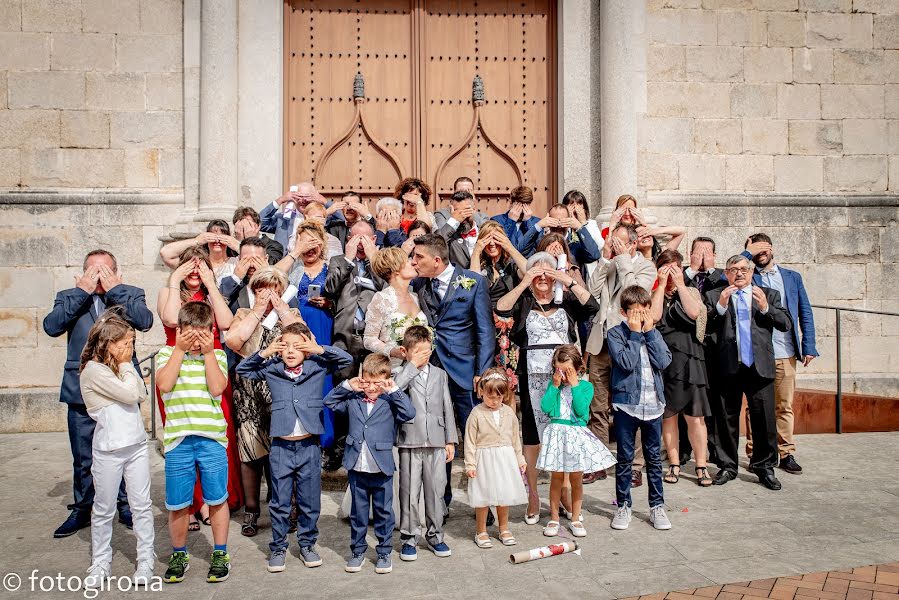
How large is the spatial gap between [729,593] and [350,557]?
2180 millimetres

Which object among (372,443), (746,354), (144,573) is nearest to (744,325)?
(746,354)

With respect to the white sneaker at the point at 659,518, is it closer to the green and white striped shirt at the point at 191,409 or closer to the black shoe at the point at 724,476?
the black shoe at the point at 724,476

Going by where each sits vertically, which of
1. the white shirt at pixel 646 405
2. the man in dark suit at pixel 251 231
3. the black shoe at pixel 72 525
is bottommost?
the black shoe at pixel 72 525

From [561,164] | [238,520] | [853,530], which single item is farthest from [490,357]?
[561,164]

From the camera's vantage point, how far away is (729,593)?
14.3 feet

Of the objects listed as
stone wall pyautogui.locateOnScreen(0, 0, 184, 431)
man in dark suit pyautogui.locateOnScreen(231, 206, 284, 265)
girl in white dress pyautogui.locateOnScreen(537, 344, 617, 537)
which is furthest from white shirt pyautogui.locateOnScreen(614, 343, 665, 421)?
stone wall pyautogui.locateOnScreen(0, 0, 184, 431)

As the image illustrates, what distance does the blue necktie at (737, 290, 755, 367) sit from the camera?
6.53m

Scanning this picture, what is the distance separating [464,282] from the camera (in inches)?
224

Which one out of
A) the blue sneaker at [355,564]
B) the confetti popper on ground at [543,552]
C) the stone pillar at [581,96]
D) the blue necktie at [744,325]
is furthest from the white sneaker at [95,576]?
the stone pillar at [581,96]

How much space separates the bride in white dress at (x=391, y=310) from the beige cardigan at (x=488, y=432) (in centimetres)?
63

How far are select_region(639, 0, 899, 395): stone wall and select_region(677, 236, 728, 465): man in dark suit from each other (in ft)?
5.83

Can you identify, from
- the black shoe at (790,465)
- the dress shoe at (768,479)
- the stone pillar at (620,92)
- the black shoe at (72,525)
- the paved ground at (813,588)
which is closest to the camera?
the paved ground at (813,588)

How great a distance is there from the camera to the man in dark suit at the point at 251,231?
6562 millimetres

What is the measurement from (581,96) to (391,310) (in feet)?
14.6
